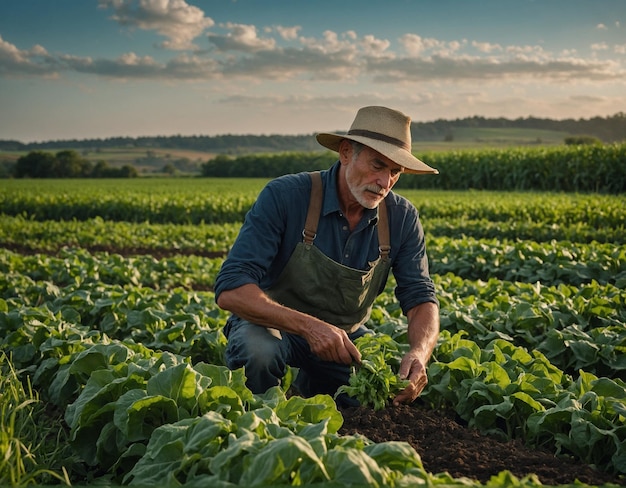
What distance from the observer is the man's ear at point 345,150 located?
443 centimetres

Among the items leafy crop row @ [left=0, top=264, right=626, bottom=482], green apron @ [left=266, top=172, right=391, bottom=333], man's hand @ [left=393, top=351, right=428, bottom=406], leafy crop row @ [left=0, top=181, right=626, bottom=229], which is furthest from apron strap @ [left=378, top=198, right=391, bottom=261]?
leafy crop row @ [left=0, top=181, right=626, bottom=229]

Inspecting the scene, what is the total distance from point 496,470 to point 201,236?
13.5 meters

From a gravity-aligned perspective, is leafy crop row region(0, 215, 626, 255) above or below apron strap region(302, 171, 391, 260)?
below

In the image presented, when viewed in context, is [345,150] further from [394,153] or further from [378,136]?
[394,153]

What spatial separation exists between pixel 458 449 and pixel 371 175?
1757mm

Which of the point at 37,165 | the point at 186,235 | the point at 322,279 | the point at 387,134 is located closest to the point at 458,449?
the point at 322,279

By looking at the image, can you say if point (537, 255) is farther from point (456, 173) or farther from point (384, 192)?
point (456, 173)

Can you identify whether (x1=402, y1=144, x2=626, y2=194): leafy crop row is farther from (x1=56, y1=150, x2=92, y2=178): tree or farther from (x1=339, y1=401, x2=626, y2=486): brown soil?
(x1=56, y1=150, x2=92, y2=178): tree

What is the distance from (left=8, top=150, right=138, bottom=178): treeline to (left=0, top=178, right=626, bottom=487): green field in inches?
1993

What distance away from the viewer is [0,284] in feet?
26.7

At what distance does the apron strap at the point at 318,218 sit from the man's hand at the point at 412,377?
0.83m

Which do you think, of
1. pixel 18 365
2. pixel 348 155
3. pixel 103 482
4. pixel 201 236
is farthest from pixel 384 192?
pixel 201 236

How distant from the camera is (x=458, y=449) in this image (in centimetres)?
335

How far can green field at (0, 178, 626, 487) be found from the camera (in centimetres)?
261
